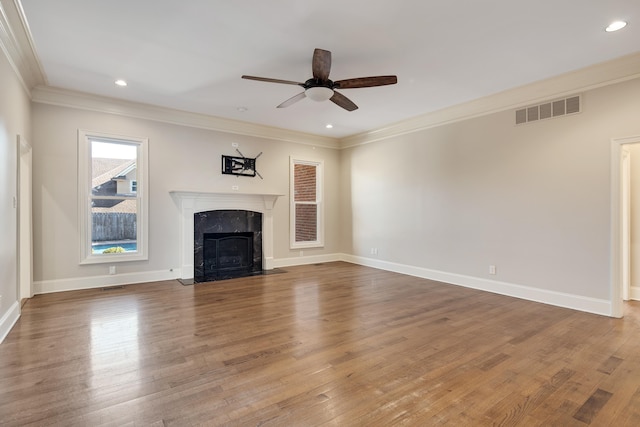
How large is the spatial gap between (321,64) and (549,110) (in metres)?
3.19

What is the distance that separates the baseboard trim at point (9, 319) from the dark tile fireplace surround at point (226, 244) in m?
2.35

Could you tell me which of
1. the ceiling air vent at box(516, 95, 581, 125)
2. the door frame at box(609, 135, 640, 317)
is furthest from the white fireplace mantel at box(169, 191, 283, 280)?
the door frame at box(609, 135, 640, 317)

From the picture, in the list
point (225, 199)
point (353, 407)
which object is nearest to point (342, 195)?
point (225, 199)

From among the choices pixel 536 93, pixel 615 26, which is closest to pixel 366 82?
pixel 615 26

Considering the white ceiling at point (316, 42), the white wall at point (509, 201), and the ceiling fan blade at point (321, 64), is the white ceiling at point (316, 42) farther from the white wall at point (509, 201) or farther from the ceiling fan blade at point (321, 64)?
the white wall at point (509, 201)

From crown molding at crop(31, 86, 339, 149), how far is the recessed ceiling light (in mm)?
5076

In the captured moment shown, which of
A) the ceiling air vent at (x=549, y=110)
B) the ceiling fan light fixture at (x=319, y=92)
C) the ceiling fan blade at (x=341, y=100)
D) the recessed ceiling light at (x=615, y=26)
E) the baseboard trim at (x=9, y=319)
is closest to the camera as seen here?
the recessed ceiling light at (x=615, y=26)

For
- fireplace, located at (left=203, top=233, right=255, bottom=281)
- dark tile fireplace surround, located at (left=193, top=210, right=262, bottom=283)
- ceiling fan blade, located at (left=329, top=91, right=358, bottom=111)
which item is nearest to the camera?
ceiling fan blade, located at (left=329, top=91, right=358, bottom=111)

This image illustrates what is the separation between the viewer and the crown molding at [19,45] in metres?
2.78

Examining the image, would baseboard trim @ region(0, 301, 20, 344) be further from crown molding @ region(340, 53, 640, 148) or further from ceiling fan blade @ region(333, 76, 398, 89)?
crown molding @ region(340, 53, 640, 148)

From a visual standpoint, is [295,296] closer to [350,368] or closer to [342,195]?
[350,368]

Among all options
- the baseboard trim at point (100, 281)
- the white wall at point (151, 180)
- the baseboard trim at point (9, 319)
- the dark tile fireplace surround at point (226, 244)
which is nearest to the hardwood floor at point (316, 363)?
the baseboard trim at point (9, 319)

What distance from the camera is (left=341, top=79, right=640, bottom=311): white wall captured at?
12.7 ft

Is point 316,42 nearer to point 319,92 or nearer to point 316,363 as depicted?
point 319,92
